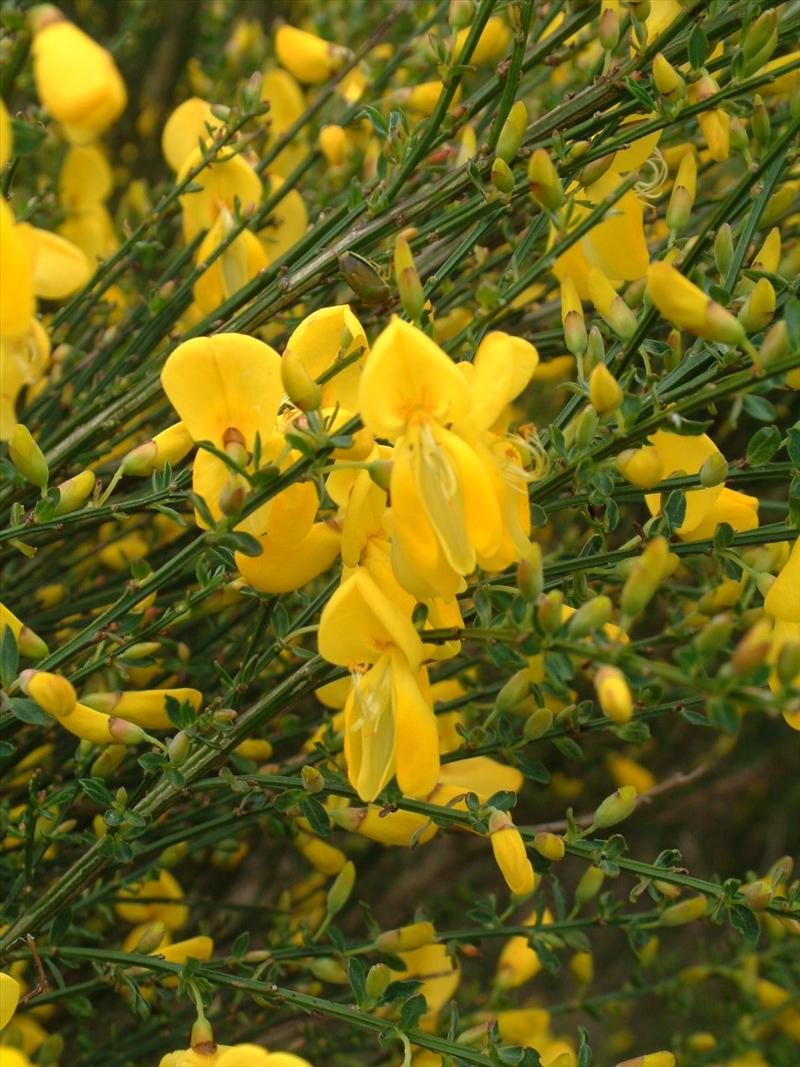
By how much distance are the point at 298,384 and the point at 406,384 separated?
0.08 metres

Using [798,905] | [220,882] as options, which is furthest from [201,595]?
[220,882]

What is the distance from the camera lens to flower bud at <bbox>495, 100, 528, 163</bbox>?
1146 millimetres

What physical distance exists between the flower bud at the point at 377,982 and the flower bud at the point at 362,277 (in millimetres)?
651

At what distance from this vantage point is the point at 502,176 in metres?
1.12

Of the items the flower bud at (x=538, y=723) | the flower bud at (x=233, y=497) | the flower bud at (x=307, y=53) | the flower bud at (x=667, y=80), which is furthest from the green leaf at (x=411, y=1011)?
the flower bud at (x=307, y=53)

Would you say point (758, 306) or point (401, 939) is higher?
point (758, 306)

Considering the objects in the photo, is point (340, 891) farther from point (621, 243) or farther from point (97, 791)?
point (621, 243)

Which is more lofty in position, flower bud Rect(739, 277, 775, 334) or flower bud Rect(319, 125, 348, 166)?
flower bud Rect(319, 125, 348, 166)

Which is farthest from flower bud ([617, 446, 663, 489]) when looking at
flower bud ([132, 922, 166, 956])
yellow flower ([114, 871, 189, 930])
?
yellow flower ([114, 871, 189, 930])

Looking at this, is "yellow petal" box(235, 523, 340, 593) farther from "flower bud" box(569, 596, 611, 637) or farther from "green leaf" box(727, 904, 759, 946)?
"green leaf" box(727, 904, 759, 946)

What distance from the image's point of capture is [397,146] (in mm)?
1233

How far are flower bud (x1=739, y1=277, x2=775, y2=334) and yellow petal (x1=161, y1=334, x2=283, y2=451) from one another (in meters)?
0.40

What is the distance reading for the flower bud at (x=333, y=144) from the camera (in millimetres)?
1743

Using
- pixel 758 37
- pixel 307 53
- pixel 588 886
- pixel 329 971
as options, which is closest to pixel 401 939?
pixel 329 971
